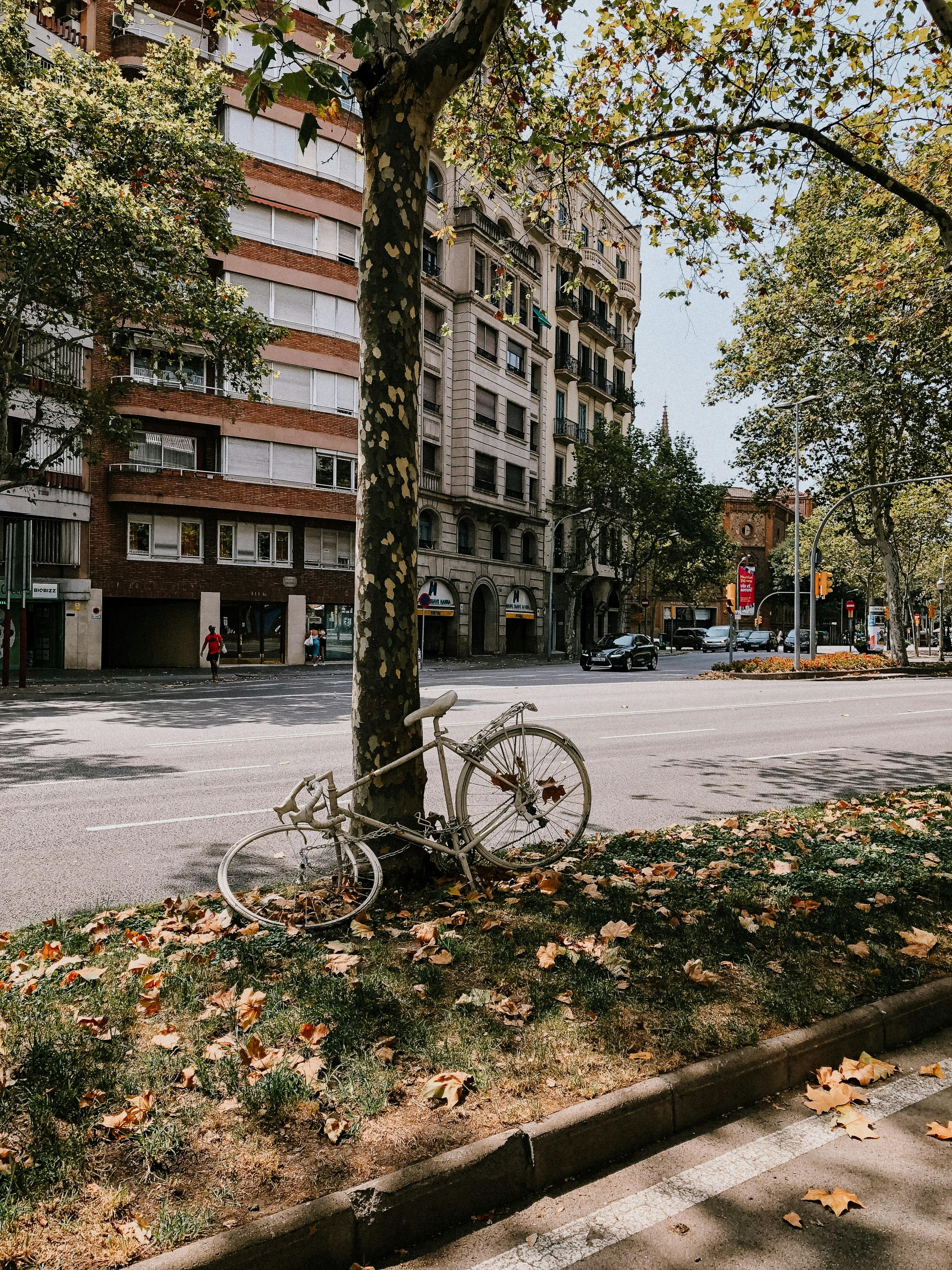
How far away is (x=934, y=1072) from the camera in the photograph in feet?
10.9

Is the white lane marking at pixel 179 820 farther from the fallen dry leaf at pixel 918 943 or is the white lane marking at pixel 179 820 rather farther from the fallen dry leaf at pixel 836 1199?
the fallen dry leaf at pixel 836 1199

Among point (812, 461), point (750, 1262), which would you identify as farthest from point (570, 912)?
point (812, 461)

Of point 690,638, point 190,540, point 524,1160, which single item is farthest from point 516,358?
point 524,1160

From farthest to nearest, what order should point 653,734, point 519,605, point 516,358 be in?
point 519,605 → point 516,358 → point 653,734

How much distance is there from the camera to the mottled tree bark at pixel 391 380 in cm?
470

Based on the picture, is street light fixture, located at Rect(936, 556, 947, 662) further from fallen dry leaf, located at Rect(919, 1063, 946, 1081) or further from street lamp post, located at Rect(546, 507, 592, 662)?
fallen dry leaf, located at Rect(919, 1063, 946, 1081)

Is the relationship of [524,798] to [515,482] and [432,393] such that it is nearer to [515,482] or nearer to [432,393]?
[432,393]

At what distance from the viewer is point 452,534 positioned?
3981 cm

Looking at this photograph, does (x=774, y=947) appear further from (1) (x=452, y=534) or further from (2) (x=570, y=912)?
(1) (x=452, y=534)

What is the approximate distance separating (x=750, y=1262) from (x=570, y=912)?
89.4 inches

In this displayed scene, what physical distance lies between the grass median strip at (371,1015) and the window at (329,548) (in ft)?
96.5

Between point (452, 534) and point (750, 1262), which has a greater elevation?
point (452, 534)

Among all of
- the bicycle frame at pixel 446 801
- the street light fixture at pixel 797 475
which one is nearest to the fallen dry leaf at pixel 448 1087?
the bicycle frame at pixel 446 801

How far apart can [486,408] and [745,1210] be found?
40.9 meters
